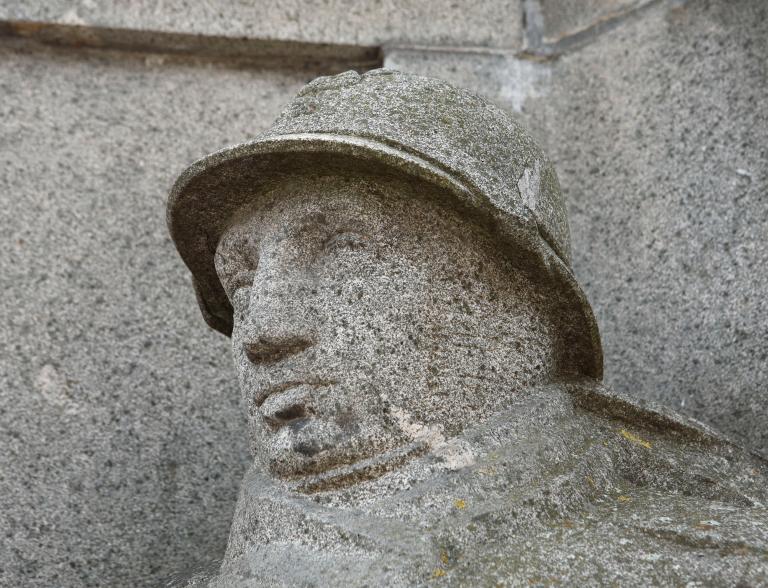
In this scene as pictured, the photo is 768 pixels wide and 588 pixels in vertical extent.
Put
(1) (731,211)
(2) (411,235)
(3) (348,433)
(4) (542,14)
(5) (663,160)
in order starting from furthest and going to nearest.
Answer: (4) (542,14), (5) (663,160), (1) (731,211), (2) (411,235), (3) (348,433)

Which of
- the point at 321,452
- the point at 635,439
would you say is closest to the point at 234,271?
the point at 321,452

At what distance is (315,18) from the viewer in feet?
8.36

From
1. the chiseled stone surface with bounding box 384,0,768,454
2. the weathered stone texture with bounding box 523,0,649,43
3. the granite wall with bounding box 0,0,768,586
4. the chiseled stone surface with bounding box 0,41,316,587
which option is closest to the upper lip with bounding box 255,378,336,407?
the granite wall with bounding box 0,0,768,586

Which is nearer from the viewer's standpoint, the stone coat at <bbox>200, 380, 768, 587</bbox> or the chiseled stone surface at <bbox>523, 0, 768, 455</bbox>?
the stone coat at <bbox>200, 380, 768, 587</bbox>

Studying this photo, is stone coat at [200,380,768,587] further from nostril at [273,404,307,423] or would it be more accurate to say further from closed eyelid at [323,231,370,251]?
closed eyelid at [323,231,370,251]

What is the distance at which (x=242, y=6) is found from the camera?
2.51m

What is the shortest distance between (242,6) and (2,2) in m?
0.67

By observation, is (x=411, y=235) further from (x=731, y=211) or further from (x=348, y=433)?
(x=731, y=211)

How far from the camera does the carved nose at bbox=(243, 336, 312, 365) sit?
4.46 feet

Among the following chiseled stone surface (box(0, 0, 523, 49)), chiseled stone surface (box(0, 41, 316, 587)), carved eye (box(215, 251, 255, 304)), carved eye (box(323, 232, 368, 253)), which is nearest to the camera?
carved eye (box(323, 232, 368, 253))

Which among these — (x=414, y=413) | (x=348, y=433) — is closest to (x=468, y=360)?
(x=414, y=413)

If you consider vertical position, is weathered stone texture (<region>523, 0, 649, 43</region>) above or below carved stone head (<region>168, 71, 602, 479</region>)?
above

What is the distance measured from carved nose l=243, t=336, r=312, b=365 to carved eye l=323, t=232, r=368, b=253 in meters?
0.18

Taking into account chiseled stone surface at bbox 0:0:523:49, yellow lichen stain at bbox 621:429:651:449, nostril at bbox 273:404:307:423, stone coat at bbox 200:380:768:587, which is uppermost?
chiseled stone surface at bbox 0:0:523:49
